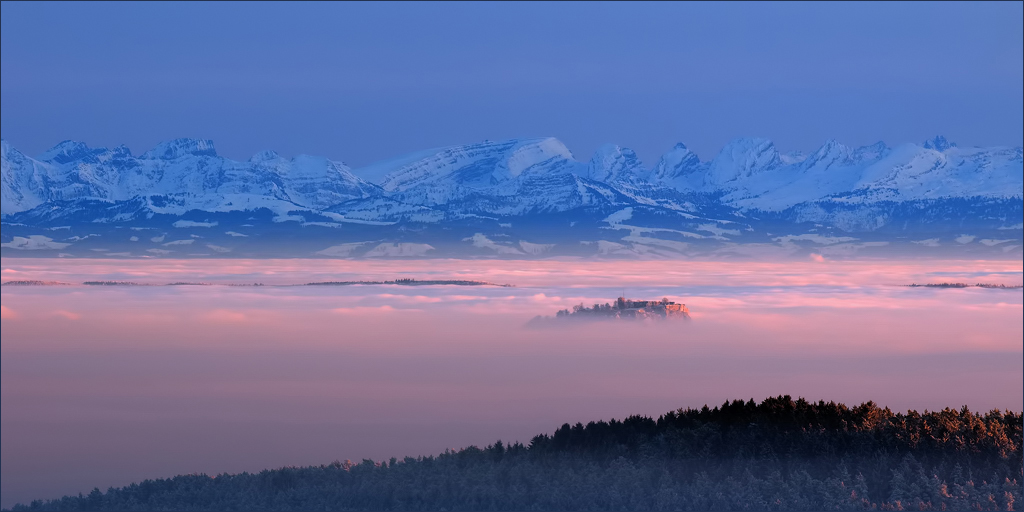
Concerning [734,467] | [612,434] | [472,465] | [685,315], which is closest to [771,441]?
[734,467]

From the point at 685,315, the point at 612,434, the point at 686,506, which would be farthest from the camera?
the point at 685,315

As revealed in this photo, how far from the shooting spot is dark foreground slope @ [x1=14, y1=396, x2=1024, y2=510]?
29.8 metres

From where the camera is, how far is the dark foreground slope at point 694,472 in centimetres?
2977

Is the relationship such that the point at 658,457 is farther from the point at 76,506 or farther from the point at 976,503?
the point at 76,506

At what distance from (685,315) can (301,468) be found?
5867 centimetres

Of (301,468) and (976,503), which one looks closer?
(976,503)

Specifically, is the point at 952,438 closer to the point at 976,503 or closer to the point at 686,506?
the point at 976,503

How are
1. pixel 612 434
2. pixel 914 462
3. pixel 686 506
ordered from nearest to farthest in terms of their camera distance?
pixel 686 506 < pixel 914 462 < pixel 612 434

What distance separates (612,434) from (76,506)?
44.1 ft

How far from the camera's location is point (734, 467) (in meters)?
31.5

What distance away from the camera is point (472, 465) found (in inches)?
1289

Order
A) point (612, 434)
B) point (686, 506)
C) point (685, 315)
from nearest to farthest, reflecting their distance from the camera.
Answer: point (686, 506) → point (612, 434) → point (685, 315)

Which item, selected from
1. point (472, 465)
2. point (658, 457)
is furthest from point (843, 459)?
point (472, 465)

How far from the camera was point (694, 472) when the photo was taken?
1236 inches
